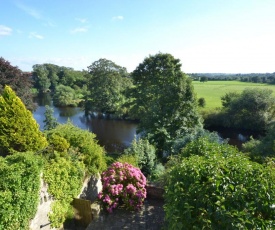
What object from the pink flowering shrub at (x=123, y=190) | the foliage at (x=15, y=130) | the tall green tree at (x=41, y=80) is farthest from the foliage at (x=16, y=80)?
the tall green tree at (x=41, y=80)

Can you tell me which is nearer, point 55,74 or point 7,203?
point 7,203

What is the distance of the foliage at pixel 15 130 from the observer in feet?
26.6

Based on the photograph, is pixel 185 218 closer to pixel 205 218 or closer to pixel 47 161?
pixel 205 218

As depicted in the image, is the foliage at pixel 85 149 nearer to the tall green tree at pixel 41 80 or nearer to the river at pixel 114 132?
the river at pixel 114 132

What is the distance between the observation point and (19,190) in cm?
578

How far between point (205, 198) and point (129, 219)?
17.3 feet

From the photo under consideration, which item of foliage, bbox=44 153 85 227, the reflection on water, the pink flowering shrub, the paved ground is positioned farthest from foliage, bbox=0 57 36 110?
the paved ground

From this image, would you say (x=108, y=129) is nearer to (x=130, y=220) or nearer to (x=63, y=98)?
(x=63, y=98)

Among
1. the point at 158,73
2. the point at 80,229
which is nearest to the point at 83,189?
the point at 80,229

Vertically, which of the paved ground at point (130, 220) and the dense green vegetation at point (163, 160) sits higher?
the dense green vegetation at point (163, 160)

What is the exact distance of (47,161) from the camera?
24.8 ft

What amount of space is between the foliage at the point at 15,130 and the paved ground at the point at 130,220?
137 inches

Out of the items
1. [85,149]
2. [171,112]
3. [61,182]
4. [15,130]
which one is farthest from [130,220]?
[171,112]

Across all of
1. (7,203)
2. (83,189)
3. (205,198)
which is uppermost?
(205,198)
